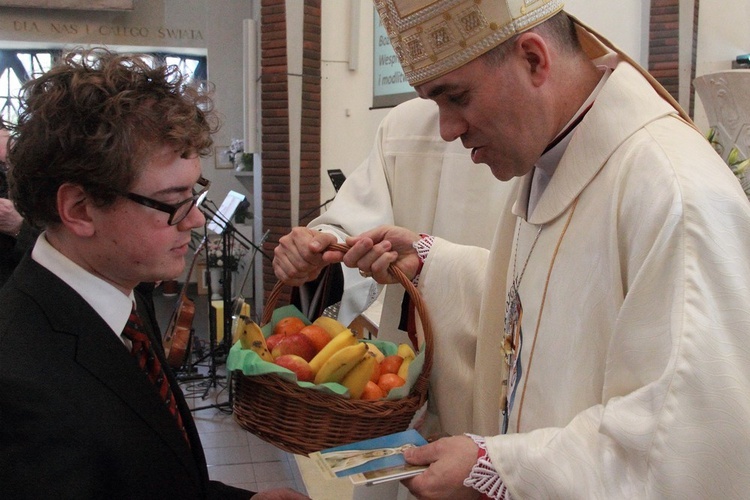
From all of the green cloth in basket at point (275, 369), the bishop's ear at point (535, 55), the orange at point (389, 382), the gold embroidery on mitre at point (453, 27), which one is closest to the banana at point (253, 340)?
the green cloth in basket at point (275, 369)

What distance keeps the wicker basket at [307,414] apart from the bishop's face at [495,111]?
21.0 inches

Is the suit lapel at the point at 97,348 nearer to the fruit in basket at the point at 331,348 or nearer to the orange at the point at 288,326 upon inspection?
the fruit in basket at the point at 331,348

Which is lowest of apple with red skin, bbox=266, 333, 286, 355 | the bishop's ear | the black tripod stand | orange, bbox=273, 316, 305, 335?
the black tripod stand

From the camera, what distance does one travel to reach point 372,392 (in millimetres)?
1599

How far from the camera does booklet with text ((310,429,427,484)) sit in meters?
1.26

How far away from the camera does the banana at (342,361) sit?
5.10ft

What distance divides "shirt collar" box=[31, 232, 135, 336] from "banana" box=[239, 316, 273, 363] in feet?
0.88

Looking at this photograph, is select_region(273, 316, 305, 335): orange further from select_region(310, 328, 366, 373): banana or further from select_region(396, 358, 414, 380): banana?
select_region(396, 358, 414, 380): banana

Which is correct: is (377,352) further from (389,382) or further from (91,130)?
(91,130)

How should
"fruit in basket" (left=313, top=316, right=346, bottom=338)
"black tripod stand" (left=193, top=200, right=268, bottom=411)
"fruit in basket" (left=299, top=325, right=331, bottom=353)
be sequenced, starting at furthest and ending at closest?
1. "black tripod stand" (left=193, top=200, right=268, bottom=411)
2. "fruit in basket" (left=313, top=316, right=346, bottom=338)
3. "fruit in basket" (left=299, top=325, right=331, bottom=353)

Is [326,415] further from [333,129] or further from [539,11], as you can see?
[333,129]

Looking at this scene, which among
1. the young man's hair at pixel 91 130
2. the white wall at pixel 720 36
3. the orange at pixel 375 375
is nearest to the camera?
the young man's hair at pixel 91 130

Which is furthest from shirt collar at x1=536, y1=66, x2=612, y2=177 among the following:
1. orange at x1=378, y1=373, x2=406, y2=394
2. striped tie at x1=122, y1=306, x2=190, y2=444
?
striped tie at x1=122, y1=306, x2=190, y2=444

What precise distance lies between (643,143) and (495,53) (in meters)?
0.32
